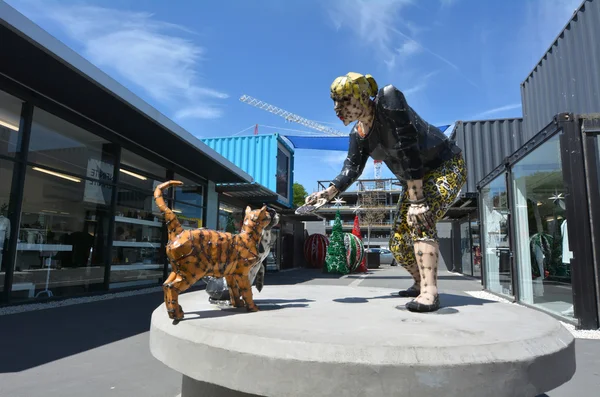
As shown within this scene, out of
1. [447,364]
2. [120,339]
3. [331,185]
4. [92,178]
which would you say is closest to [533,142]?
[331,185]

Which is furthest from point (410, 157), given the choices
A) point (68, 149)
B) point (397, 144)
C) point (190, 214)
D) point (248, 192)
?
point (248, 192)

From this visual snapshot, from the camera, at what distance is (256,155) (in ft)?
52.3

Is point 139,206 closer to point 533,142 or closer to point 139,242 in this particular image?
point 139,242

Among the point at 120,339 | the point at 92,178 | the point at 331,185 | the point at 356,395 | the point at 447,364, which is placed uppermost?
the point at 92,178

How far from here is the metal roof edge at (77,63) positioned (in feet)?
14.8

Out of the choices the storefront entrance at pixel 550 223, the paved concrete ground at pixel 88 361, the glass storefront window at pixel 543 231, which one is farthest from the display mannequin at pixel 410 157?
the glass storefront window at pixel 543 231

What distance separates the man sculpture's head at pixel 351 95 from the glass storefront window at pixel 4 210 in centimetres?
658

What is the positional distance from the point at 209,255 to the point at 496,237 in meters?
8.90

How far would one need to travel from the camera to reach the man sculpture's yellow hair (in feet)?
7.83

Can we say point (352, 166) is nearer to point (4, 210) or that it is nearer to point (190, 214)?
point (4, 210)

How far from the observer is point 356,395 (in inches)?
53.1

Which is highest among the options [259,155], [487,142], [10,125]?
[259,155]

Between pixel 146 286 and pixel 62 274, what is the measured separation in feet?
6.80

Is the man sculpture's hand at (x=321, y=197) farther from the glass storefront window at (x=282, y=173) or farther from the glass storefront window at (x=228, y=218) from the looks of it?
the glass storefront window at (x=282, y=173)
